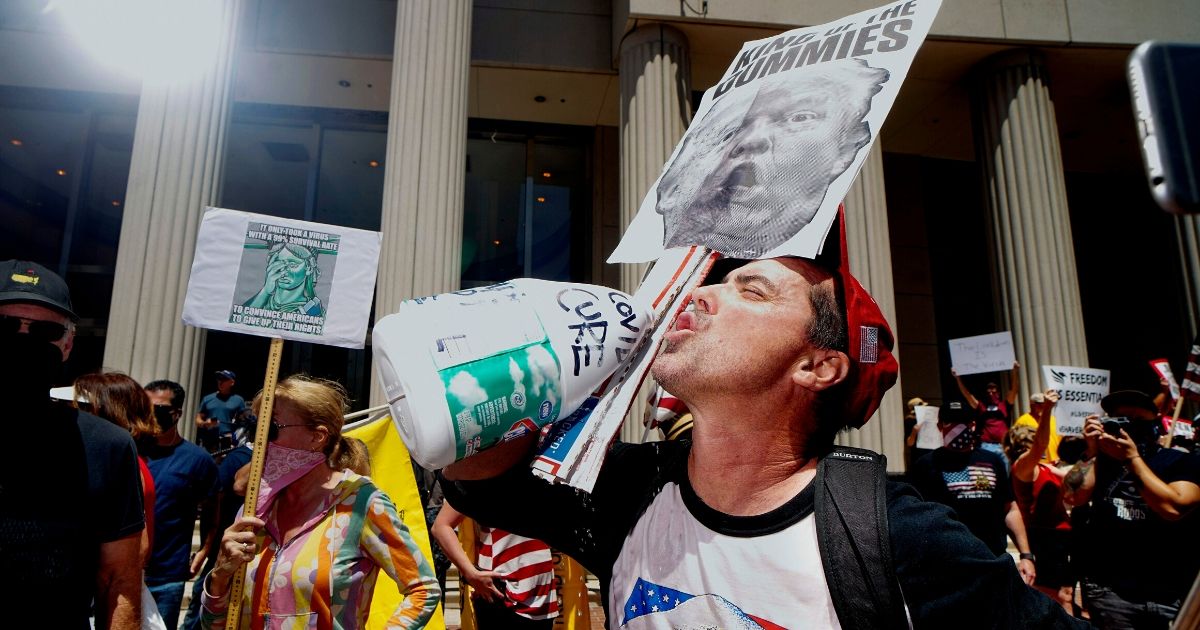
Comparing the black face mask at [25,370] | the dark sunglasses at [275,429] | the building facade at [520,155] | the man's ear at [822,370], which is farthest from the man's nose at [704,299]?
the building facade at [520,155]

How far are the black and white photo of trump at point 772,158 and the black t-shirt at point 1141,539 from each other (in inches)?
136

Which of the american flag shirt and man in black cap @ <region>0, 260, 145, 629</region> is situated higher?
man in black cap @ <region>0, 260, 145, 629</region>

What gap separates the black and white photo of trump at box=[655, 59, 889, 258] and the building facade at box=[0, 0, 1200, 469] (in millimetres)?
6783

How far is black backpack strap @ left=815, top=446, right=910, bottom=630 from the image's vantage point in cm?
110

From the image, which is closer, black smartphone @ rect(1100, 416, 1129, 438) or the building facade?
black smartphone @ rect(1100, 416, 1129, 438)

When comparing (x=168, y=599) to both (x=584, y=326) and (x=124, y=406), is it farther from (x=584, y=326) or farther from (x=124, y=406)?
(x=584, y=326)

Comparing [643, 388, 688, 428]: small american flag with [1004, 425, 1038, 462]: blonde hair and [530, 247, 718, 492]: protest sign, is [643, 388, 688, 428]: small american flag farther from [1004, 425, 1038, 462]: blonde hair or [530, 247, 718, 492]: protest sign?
[1004, 425, 1038, 462]: blonde hair

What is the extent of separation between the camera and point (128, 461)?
2.34m

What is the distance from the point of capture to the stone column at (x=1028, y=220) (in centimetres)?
992

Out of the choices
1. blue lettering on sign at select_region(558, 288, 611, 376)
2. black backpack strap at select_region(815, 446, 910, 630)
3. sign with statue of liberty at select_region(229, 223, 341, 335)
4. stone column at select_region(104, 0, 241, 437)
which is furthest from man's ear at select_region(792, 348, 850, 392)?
stone column at select_region(104, 0, 241, 437)

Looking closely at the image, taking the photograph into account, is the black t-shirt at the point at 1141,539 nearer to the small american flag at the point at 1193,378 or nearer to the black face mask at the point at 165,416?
the small american flag at the point at 1193,378

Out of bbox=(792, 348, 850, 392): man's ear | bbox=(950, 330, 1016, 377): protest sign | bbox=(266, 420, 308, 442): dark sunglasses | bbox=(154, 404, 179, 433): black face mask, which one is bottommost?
bbox=(266, 420, 308, 442): dark sunglasses

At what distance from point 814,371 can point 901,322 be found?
14.4m

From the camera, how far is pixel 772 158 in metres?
1.35
